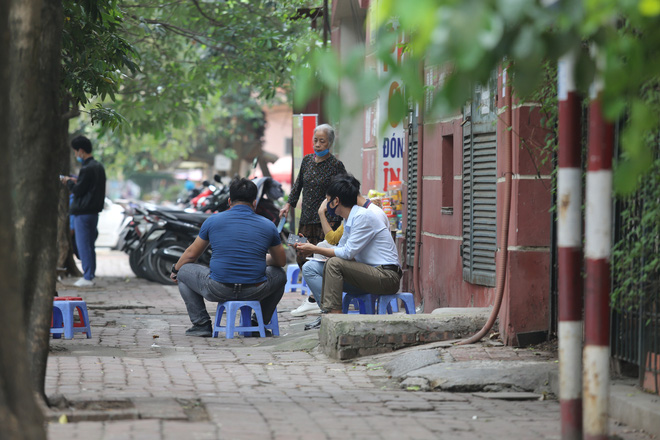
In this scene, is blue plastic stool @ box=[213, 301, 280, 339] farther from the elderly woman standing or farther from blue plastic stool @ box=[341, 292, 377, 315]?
the elderly woman standing

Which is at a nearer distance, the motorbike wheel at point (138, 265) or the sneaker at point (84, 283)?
the sneaker at point (84, 283)

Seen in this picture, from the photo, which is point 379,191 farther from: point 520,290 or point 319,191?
point 520,290

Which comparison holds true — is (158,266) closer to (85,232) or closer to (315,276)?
(85,232)

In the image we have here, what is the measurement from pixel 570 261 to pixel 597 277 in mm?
187

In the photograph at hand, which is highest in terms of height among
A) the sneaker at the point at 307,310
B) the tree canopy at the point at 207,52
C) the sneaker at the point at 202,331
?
the tree canopy at the point at 207,52

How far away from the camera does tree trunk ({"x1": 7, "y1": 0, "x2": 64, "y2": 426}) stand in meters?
5.35

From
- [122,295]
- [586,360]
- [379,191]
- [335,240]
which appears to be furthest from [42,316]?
[122,295]

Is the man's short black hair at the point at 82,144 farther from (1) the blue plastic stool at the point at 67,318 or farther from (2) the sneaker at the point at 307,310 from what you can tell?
(1) the blue plastic stool at the point at 67,318

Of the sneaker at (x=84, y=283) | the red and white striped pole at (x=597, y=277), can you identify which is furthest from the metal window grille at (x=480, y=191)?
the sneaker at (x=84, y=283)

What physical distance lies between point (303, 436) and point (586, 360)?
1.45m

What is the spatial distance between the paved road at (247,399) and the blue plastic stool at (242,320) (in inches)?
4.2

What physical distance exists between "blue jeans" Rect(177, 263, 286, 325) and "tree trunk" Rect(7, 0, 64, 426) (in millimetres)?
4074

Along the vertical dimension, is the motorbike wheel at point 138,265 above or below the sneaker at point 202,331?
above

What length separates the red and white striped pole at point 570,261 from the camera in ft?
15.1
